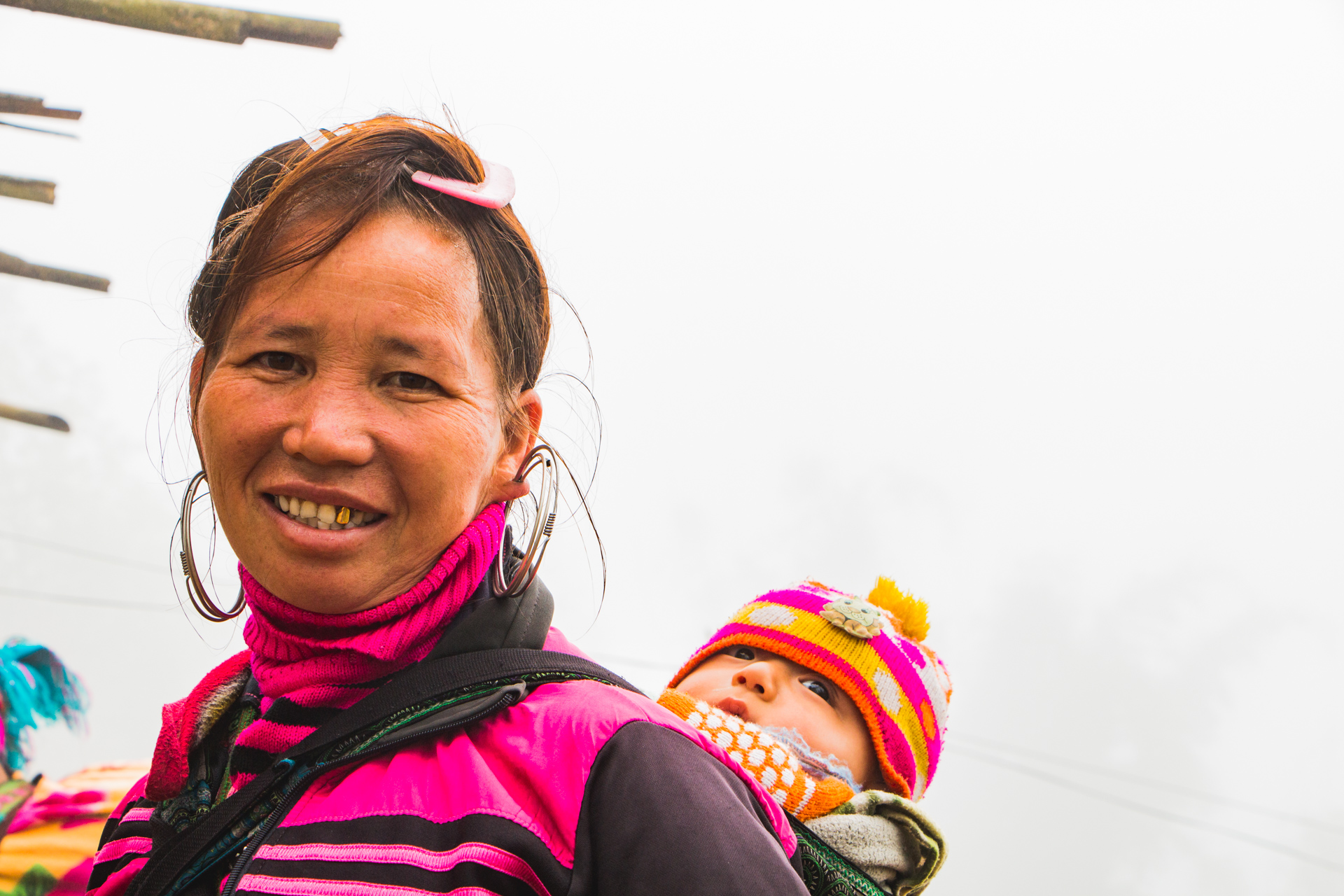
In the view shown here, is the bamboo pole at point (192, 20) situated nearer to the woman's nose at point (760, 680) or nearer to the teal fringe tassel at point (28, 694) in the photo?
the teal fringe tassel at point (28, 694)

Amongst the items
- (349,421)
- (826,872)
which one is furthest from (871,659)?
(349,421)

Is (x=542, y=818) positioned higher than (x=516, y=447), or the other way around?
(x=516, y=447)

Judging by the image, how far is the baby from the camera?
1.44m

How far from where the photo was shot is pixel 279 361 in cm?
96

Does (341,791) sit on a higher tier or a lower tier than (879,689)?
higher

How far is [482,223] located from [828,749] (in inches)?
42.4

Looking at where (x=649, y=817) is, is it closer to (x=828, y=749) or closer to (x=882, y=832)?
(x=882, y=832)

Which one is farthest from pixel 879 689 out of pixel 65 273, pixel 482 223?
pixel 65 273

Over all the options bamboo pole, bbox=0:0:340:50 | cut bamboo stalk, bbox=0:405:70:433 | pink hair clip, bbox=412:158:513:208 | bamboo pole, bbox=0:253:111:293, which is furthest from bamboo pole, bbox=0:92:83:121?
pink hair clip, bbox=412:158:513:208

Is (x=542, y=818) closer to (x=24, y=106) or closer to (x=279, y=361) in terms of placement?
(x=279, y=361)

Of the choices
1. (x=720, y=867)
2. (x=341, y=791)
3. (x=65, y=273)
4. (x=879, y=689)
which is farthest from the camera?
(x=65, y=273)

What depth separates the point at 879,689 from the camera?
1.81m

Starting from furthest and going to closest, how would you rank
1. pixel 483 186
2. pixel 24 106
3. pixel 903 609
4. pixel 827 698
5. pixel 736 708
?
pixel 24 106 < pixel 903 609 < pixel 827 698 < pixel 736 708 < pixel 483 186

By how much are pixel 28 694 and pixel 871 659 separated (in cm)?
154
